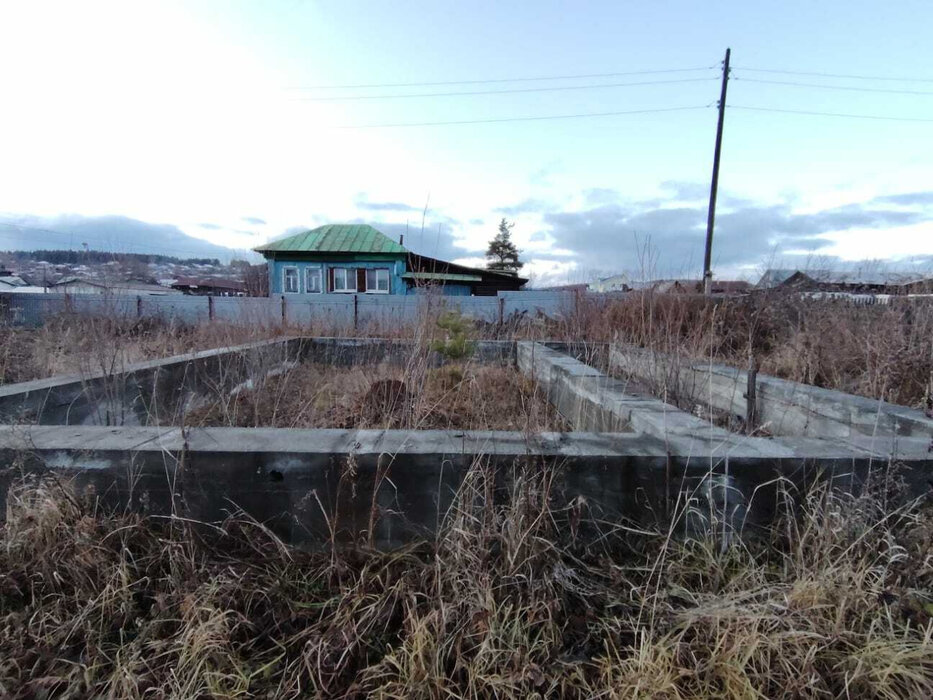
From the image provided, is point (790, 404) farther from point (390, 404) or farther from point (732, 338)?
point (732, 338)

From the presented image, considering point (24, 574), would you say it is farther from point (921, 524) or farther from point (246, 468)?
point (921, 524)

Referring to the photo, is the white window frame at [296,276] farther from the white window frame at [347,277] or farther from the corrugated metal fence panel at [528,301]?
the corrugated metal fence panel at [528,301]

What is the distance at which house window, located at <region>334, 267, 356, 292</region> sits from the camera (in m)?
20.4

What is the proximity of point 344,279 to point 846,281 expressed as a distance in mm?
18023

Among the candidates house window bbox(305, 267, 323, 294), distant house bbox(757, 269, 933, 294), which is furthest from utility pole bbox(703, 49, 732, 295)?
house window bbox(305, 267, 323, 294)

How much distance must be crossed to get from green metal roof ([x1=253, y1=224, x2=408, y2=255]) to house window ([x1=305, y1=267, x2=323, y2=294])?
37.7 inches

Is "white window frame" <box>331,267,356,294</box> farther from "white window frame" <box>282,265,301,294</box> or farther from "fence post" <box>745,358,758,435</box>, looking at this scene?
"fence post" <box>745,358,758,435</box>

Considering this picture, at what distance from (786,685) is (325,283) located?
2102 cm

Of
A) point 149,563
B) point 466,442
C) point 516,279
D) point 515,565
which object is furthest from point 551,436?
point 516,279

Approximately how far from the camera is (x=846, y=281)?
7629 mm

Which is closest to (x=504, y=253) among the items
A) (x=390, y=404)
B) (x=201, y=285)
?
(x=201, y=285)

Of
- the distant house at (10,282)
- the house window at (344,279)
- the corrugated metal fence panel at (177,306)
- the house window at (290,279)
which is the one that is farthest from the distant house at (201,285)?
the corrugated metal fence panel at (177,306)

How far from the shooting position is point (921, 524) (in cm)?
158

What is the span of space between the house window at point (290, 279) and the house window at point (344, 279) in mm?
1947
